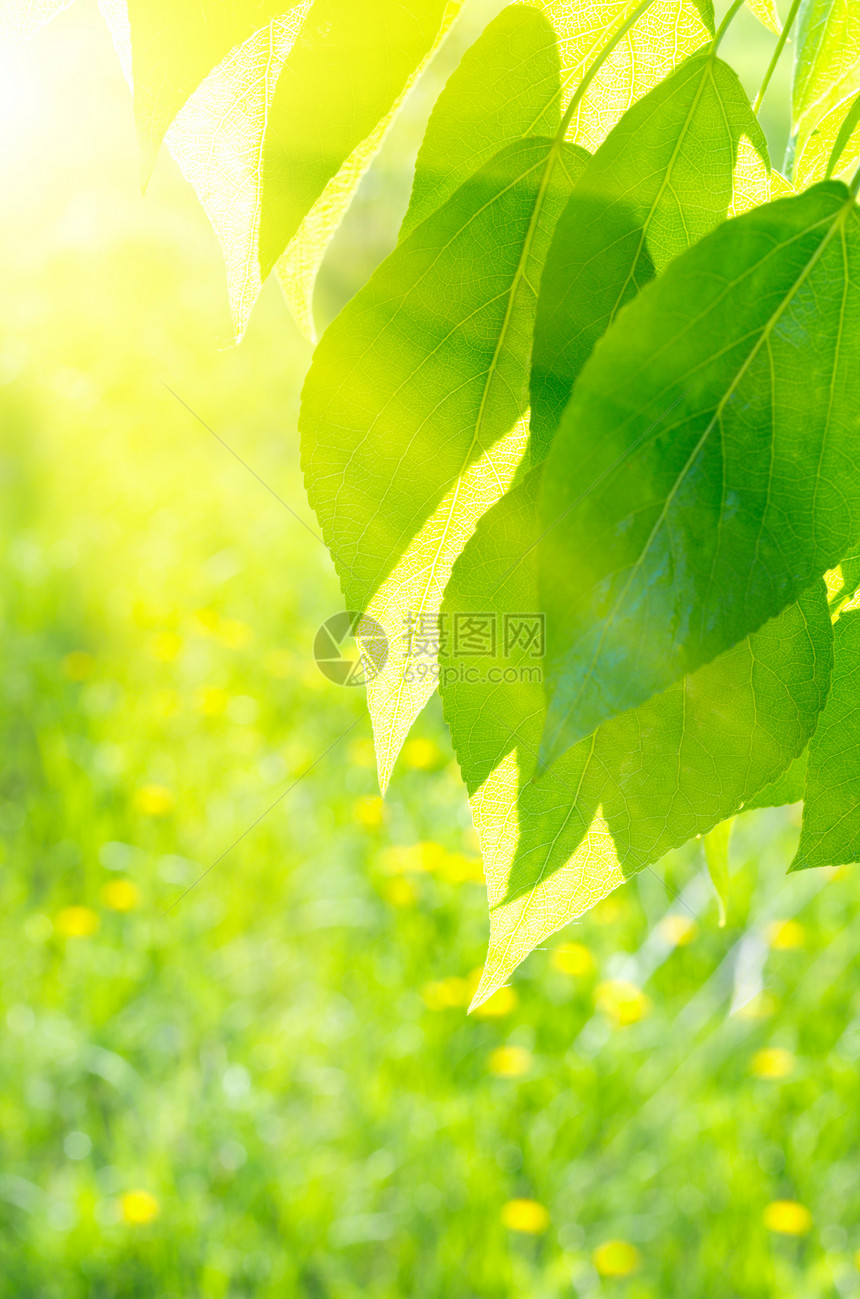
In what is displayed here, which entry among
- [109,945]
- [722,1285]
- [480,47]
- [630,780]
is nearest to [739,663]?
[630,780]

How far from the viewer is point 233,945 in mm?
1720

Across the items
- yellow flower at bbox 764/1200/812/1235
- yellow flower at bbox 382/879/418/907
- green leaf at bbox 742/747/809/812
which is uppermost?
green leaf at bbox 742/747/809/812

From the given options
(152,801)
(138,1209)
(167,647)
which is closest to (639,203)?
(138,1209)

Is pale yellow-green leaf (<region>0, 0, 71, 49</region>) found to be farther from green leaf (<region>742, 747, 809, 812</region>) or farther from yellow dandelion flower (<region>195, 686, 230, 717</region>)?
yellow dandelion flower (<region>195, 686, 230, 717</region>)

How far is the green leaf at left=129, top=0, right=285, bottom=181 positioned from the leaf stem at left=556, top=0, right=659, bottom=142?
0.09 metres

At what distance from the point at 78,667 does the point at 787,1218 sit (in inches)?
56.9

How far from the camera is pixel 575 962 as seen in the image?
1664 millimetres

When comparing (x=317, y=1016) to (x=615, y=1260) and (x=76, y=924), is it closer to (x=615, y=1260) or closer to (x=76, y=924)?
(x=76, y=924)

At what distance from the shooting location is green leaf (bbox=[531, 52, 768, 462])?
30cm

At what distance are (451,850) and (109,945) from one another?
565 mm

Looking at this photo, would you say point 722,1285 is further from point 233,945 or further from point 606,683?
point 606,683

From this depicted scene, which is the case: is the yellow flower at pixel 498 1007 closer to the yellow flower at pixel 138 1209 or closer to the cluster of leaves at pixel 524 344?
the yellow flower at pixel 138 1209

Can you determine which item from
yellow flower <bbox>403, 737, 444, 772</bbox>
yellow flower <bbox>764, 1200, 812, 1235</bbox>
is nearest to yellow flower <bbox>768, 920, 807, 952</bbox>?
yellow flower <bbox>764, 1200, 812, 1235</bbox>

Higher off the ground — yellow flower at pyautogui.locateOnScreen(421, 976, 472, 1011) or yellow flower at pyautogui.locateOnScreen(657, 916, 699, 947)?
yellow flower at pyautogui.locateOnScreen(421, 976, 472, 1011)
